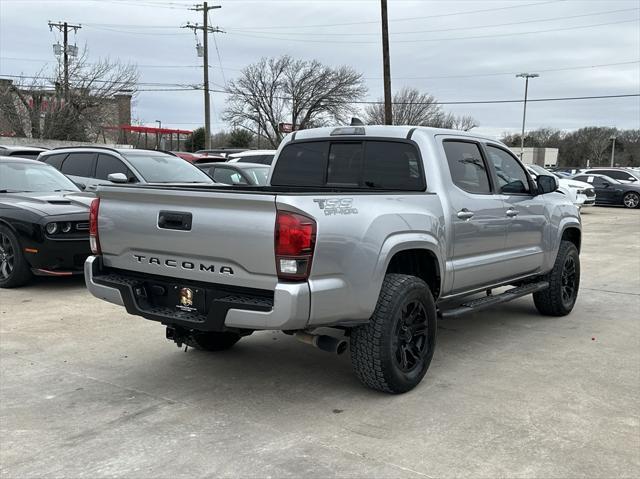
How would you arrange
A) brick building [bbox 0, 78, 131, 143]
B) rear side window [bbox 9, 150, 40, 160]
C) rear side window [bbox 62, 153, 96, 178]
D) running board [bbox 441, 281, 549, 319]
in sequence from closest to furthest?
running board [bbox 441, 281, 549, 319], rear side window [bbox 62, 153, 96, 178], rear side window [bbox 9, 150, 40, 160], brick building [bbox 0, 78, 131, 143]

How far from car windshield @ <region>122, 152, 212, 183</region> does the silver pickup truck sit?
4.08 m

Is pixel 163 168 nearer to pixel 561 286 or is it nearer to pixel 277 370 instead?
pixel 277 370

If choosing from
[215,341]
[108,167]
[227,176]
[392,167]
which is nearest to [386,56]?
[227,176]

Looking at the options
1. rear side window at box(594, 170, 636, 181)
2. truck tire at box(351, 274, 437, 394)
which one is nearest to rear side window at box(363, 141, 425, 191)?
truck tire at box(351, 274, 437, 394)

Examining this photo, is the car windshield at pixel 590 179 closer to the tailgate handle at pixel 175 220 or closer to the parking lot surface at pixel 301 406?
the parking lot surface at pixel 301 406

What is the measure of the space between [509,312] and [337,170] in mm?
3013

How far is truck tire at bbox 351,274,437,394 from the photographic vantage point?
407 cm

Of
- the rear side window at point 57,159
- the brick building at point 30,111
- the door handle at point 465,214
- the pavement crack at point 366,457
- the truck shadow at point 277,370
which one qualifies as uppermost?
the brick building at point 30,111

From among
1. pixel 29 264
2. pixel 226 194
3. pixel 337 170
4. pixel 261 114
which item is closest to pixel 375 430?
pixel 226 194

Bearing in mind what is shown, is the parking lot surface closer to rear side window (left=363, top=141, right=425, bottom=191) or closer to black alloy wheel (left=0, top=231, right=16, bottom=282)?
black alloy wheel (left=0, top=231, right=16, bottom=282)

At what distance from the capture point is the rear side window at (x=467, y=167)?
5110 mm

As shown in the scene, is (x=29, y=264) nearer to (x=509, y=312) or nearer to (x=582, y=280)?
(x=509, y=312)

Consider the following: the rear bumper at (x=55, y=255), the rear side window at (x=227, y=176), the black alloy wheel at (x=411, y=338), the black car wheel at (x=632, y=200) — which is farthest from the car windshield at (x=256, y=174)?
the black car wheel at (x=632, y=200)

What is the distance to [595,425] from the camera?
3.85 m
